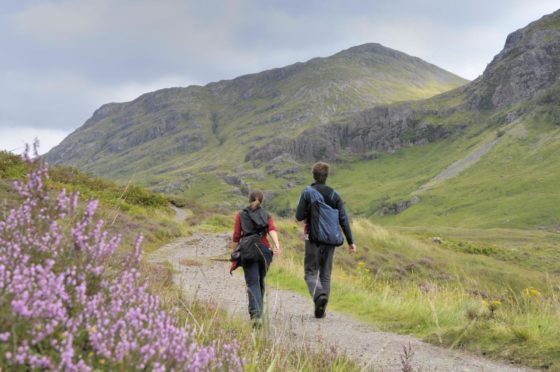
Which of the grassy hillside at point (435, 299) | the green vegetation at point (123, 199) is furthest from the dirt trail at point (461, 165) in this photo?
the green vegetation at point (123, 199)

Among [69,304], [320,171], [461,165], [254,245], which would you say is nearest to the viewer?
[69,304]

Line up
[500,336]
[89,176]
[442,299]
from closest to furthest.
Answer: [500,336] < [442,299] < [89,176]

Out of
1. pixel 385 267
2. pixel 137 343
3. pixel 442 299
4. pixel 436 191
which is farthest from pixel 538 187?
pixel 137 343

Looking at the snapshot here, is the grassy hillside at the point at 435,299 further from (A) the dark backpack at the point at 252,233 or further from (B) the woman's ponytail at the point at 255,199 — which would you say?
(B) the woman's ponytail at the point at 255,199

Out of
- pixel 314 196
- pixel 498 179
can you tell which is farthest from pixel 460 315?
pixel 498 179

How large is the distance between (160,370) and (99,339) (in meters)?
0.31

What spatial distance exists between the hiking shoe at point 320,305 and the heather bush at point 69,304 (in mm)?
6468

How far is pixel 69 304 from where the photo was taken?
2.21 m

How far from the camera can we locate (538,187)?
4663 inches

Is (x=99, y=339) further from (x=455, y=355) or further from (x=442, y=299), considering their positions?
(x=442, y=299)

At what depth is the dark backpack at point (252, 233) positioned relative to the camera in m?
7.99

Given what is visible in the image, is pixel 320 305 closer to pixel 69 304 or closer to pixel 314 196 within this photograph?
pixel 314 196

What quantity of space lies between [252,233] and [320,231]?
1594mm

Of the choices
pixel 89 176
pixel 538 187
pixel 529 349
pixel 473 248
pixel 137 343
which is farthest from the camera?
pixel 538 187
